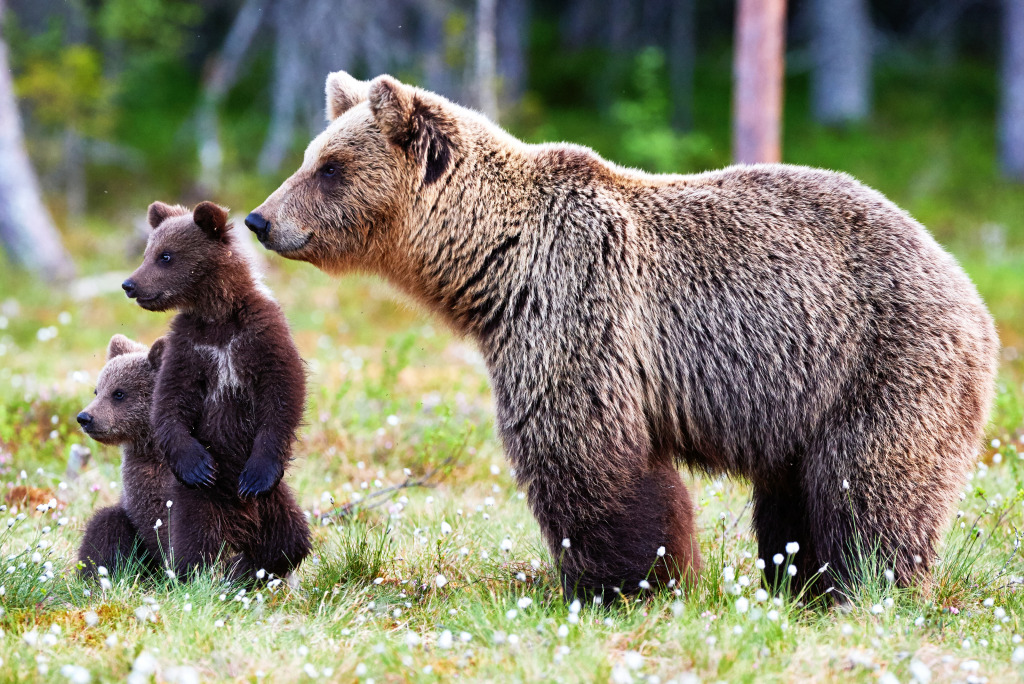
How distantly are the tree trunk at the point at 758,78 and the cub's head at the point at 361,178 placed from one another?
901 cm

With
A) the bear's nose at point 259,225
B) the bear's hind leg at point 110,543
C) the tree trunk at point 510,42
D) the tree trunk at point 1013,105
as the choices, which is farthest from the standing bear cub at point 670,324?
the tree trunk at point 510,42

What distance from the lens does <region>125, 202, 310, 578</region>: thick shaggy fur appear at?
4184mm

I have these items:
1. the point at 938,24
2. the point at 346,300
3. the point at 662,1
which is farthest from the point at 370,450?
the point at 938,24

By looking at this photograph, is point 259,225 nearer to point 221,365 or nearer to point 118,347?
point 221,365

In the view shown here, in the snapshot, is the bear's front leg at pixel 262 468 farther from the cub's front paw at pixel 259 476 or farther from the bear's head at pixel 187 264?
the bear's head at pixel 187 264

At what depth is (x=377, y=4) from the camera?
18.6 meters

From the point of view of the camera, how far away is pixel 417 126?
4.38 m

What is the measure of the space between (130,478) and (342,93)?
1990 millimetres

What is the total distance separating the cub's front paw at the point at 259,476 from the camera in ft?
13.5

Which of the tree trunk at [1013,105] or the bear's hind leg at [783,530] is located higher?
the tree trunk at [1013,105]

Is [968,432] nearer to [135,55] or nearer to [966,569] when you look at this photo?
[966,569]

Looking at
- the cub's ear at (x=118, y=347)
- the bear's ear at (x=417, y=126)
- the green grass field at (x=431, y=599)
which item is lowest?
the green grass field at (x=431, y=599)

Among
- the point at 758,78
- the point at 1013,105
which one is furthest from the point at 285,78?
the point at 1013,105

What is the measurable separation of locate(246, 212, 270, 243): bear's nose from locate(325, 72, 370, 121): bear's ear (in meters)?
0.68
